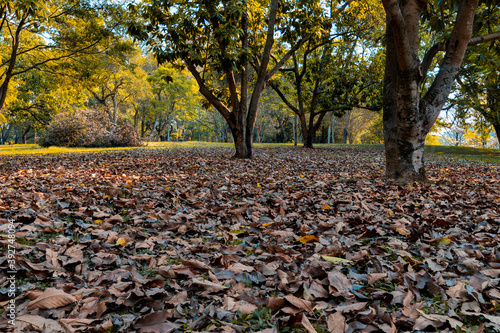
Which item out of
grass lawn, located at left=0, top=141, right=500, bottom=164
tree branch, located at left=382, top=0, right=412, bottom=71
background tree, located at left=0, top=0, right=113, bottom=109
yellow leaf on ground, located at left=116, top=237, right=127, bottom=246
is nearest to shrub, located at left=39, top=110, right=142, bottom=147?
grass lawn, located at left=0, top=141, right=500, bottom=164

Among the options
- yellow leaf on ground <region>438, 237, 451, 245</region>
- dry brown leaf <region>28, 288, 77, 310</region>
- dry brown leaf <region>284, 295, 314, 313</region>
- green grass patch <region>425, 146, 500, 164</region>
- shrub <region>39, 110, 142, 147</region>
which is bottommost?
dry brown leaf <region>284, 295, 314, 313</region>

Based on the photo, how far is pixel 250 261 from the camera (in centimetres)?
237

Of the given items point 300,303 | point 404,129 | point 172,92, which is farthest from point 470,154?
point 172,92

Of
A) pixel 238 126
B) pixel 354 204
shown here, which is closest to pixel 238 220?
pixel 354 204

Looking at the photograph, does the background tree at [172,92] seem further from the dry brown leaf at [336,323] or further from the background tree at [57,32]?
the dry brown leaf at [336,323]

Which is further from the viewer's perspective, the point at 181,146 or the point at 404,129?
the point at 181,146

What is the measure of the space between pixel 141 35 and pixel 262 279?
814 cm

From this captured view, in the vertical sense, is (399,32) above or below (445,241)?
above

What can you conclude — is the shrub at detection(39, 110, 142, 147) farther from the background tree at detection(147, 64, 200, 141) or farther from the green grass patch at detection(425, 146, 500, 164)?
the green grass patch at detection(425, 146, 500, 164)

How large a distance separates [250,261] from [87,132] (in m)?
18.1

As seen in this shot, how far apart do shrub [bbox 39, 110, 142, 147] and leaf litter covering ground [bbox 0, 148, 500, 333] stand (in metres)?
14.2

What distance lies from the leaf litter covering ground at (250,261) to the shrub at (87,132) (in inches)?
559

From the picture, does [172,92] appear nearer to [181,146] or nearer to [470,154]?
[181,146]

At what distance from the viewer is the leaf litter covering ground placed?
5.41 feet
